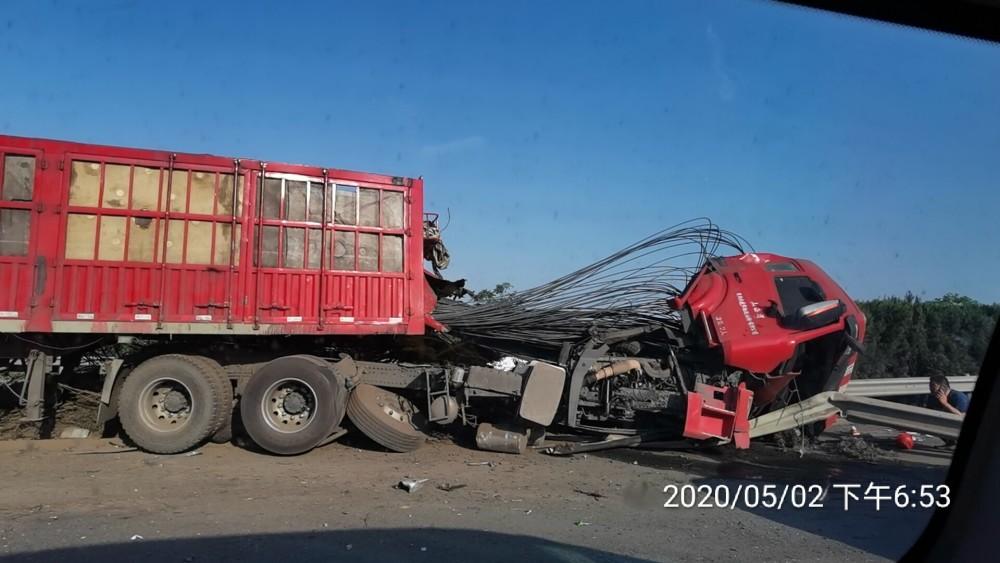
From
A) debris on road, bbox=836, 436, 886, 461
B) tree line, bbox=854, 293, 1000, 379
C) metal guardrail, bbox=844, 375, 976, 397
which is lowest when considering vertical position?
debris on road, bbox=836, 436, 886, 461

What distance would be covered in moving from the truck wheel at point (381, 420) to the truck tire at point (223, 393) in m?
1.41

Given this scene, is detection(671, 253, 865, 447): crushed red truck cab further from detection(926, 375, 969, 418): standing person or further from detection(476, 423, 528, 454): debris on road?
detection(476, 423, 528, 454): debris on road

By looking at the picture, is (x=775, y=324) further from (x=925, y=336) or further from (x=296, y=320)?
(x=296, y=320)

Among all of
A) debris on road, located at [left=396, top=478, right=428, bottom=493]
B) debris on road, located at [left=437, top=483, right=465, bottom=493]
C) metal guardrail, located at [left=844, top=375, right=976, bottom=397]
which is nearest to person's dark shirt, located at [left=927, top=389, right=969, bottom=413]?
metal guardrail, located at [left=844, top=375, right=976, bottom=397]

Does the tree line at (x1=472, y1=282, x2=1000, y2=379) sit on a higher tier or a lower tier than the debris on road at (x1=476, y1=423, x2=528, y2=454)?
higher

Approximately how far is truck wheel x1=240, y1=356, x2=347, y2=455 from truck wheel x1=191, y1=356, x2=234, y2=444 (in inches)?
8.6

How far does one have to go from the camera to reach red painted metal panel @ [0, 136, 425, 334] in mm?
7875

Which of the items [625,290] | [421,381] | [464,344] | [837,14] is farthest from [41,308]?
[837,14]

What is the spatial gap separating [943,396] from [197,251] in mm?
8288

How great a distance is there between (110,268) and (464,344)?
4330mm

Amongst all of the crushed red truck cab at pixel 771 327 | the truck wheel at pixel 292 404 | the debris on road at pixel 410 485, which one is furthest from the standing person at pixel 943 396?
the truck wheel at pixel 292 404

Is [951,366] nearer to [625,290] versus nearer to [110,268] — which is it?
[625,290]

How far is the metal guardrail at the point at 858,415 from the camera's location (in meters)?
6.93

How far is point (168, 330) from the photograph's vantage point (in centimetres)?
812
